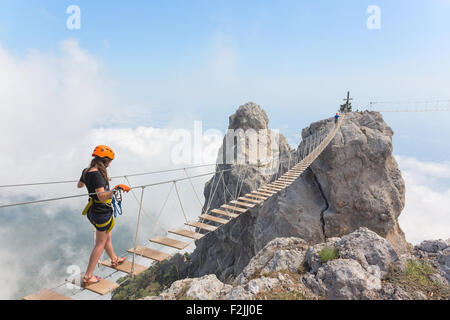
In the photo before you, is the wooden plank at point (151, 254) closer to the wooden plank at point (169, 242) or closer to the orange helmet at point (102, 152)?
the wooden plank at point (169, 242)

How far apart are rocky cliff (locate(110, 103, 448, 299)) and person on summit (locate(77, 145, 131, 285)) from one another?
1176 millimetres

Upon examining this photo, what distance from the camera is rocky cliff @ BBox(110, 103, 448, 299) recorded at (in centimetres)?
378

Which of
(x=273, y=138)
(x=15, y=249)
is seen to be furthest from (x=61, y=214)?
(x=273, y=138)

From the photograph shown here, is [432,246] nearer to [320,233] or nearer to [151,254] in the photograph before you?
[151,254]

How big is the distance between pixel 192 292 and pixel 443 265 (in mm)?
4811

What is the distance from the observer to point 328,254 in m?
4.24

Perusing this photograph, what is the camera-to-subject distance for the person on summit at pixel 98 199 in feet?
10.6

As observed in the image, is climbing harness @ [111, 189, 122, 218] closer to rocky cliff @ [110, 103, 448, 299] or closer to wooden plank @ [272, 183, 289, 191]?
rocky cliff @ [110, 103, 448, 299]

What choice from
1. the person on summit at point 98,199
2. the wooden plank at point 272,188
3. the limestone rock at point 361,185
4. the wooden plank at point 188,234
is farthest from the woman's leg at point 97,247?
the limestone rock at point 361,185

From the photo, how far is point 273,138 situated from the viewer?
29.0 meters

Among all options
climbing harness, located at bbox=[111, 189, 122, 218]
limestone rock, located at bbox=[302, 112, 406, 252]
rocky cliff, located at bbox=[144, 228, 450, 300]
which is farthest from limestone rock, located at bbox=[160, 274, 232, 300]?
limestone rock, located at bbox=[302, 112, 406, 252]

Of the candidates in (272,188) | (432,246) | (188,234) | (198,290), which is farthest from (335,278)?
(272,188)

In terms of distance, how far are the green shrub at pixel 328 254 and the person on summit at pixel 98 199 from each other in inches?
131
